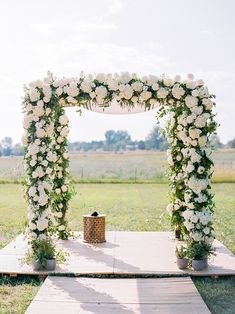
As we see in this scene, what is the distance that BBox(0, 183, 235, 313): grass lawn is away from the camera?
630cm

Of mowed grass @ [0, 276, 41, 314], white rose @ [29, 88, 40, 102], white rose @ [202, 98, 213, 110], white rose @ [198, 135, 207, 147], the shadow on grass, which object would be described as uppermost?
white rose @ [29, 88, 40, 102]

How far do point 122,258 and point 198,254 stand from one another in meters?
1.26

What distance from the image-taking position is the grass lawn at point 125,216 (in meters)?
6.30

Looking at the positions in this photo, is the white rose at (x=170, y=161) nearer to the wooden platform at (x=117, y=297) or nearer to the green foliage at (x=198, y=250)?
the green foliage at (x=198, y=250)

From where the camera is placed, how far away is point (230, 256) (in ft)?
26.8

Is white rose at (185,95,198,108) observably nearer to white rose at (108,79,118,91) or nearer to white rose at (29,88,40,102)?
white rose at (108,79,118,91)

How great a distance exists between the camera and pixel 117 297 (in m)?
6.08

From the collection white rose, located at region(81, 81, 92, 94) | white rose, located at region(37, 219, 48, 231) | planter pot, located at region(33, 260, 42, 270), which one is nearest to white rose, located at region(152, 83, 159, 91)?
white rose, located at region(81, 81, 92, 94)

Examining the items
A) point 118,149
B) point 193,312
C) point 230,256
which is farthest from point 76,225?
point 118,149

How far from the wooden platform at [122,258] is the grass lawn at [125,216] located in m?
0.34

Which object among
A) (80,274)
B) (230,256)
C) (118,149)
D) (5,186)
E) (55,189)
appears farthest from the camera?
(118,149)

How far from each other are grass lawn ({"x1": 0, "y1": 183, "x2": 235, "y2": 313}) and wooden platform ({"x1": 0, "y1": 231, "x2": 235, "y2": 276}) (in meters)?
0.34

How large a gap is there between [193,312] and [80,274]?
6.51ft

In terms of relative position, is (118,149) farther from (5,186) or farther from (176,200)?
(176,200)
